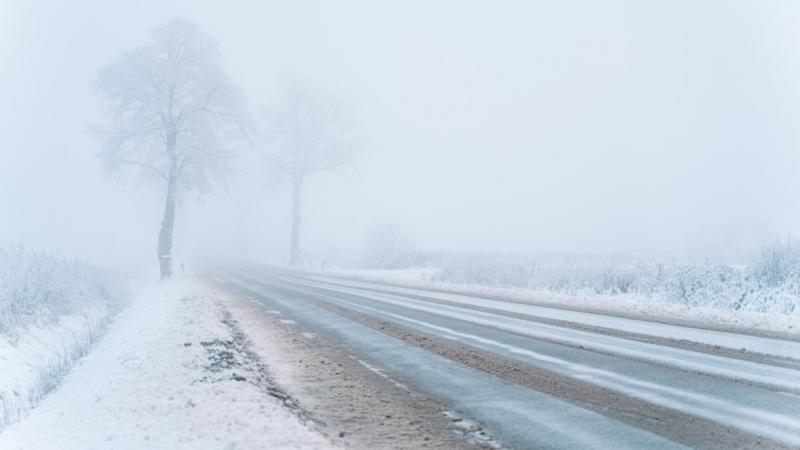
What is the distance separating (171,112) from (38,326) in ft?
54.0

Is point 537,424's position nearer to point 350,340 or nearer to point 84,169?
point 350,340

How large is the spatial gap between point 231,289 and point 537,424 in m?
17.2

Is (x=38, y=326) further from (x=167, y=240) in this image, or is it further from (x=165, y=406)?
(x=167, y=240)

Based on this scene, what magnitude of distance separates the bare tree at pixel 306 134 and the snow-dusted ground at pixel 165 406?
3366 cm

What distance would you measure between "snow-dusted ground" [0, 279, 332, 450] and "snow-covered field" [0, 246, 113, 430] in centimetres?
68

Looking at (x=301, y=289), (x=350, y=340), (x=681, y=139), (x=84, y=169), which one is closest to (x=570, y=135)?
(x=681, y=139)

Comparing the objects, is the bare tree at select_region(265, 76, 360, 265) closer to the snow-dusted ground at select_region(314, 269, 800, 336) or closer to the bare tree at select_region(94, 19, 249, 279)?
the bare tree at select_region(94, 19, 249, 279)

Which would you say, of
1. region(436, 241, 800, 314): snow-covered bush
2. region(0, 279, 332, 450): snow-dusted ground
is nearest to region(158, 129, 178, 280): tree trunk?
region(436, 241, 800, 314): snow-covered bush

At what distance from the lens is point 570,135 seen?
130250mm

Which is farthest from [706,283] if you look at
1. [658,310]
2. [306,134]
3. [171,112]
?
[306,134]

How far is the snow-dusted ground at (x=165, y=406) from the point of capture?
4.65m

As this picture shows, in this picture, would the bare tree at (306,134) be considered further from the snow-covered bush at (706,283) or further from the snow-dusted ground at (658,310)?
the snow-dusted ground at (658,310)

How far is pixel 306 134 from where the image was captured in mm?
42781

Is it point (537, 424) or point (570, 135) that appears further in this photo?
point (570, 135)
